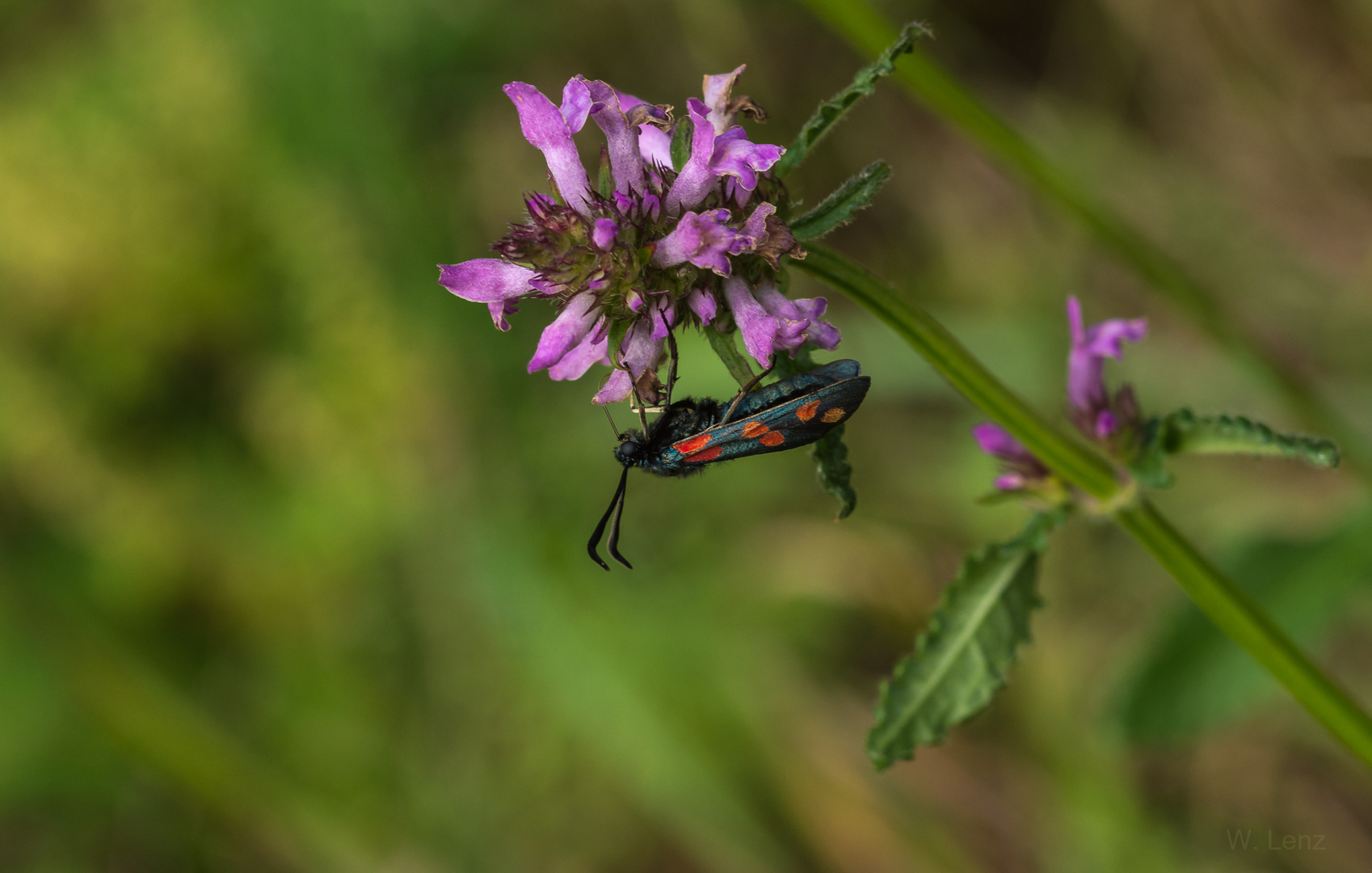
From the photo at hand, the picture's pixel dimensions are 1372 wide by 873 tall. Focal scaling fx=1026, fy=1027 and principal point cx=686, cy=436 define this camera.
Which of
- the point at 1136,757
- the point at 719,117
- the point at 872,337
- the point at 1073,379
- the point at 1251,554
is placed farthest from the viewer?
the point at 872,337

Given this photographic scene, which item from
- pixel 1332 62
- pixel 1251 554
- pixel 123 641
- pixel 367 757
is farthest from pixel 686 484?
pixel 1332 62

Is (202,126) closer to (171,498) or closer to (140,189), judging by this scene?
(140,189)

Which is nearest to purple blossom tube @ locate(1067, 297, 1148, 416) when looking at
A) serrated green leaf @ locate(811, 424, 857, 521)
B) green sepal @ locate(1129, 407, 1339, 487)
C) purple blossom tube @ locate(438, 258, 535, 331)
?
green sepal @ locate(1129, 407, 1339, 487)

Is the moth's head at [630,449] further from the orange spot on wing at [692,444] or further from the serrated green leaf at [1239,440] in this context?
the serrated green leaf at [1239,440]

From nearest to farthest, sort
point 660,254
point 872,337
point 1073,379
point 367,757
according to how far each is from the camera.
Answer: point 660,254
point 1073,379
point 872,337
point 367,757

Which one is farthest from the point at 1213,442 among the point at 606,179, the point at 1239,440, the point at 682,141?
the point at 606,179

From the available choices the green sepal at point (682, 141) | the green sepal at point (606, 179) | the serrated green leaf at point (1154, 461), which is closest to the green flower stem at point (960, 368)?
the serrated green leaf at point (1154, 461)

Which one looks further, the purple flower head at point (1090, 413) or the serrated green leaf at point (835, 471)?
the purple flower head at point (1090, 413)
